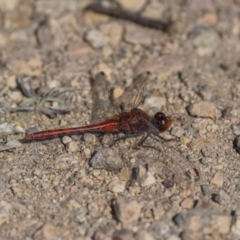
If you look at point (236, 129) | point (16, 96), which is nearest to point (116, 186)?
point (236, 129)

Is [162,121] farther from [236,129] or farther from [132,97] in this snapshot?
[236,129]

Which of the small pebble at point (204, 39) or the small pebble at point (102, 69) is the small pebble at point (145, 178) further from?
the small pebble at point (204, 39)

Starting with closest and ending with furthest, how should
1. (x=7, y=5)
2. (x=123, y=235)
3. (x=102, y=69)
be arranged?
1. (x=123, y=235)
2. (x=102, y=69)
3. (x=7, y=5)

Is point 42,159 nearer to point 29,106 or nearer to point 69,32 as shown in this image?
point 29,106

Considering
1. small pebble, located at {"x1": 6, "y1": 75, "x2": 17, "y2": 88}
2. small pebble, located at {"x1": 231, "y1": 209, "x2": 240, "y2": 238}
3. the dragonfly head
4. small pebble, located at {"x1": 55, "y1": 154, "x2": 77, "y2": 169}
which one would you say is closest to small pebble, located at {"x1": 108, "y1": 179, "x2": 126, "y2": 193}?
→ small pebble, located at {"x1": 55, "y1": 154, "x2": 77, "y2": 169}

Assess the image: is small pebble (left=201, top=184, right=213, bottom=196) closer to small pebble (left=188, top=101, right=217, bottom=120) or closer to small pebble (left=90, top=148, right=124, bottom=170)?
small pebble (left=90, top=148, right=124, bottom=170)

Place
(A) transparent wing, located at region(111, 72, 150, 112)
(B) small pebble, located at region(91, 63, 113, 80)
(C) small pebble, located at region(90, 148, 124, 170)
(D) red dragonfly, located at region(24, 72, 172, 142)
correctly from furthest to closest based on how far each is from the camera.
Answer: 1. (B) small pebble, located at region(91, 63, 113, 80)
2. (A) transparent wing, located at region(111, 72, 150, 112)
3. (D) red dragonfly, located at region(24, 72, 172, 142)
4. (C) small pebble, located at region(90, 148, 124, 170)

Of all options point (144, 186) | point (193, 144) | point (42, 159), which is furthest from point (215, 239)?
point (42, 159)
